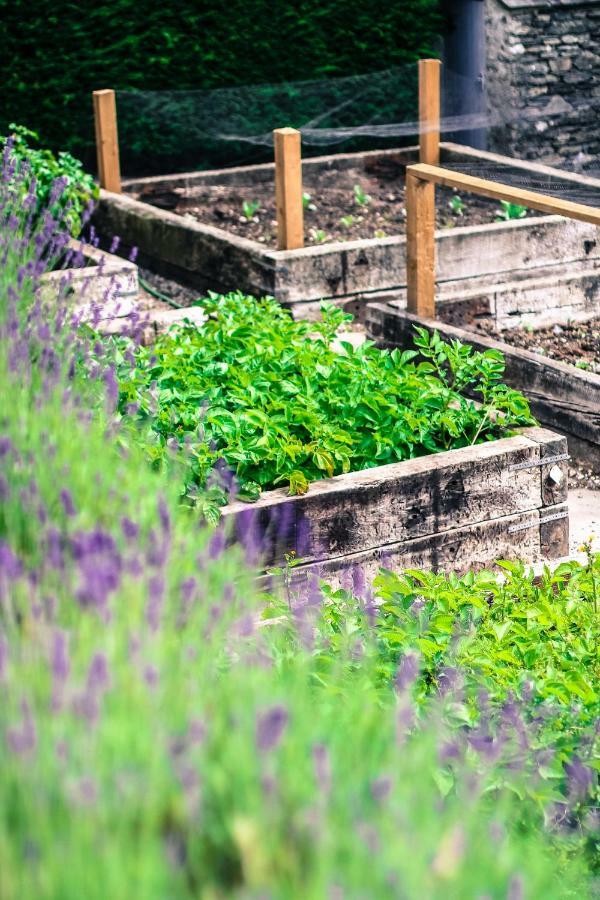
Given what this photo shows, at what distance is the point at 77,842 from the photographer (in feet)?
4.31

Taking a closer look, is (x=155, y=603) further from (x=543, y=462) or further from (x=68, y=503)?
(x=543, y=462)

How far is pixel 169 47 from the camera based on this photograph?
9.91m

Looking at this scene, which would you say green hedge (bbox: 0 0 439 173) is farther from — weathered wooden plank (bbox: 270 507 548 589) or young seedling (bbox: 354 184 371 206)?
weathered wooden plank (bbox: 270 507 548 589)

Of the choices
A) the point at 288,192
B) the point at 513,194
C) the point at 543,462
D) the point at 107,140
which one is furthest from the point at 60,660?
the point at 107,140

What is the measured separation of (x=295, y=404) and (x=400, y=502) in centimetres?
57

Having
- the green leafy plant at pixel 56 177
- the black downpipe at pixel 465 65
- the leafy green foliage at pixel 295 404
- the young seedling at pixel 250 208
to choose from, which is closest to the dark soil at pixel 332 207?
the young seedling at pixel 250 208

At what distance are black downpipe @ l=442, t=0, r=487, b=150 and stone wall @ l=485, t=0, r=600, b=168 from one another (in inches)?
4.0

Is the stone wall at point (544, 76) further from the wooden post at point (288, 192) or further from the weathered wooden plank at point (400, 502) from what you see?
the weathered wooden plank at point (400, 502)

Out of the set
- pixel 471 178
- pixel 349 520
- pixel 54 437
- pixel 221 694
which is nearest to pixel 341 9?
pixel 471 178

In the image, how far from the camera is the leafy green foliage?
411 cm

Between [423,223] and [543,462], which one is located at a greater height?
[423,223]

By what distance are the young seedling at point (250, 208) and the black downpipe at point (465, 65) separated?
202 cm

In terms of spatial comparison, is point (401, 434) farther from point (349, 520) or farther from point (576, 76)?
point (576, 76)

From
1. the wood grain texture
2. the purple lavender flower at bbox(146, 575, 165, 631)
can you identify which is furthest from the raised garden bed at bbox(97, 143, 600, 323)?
the purple lavender flower at bbox(146, 575, 165, 631)
